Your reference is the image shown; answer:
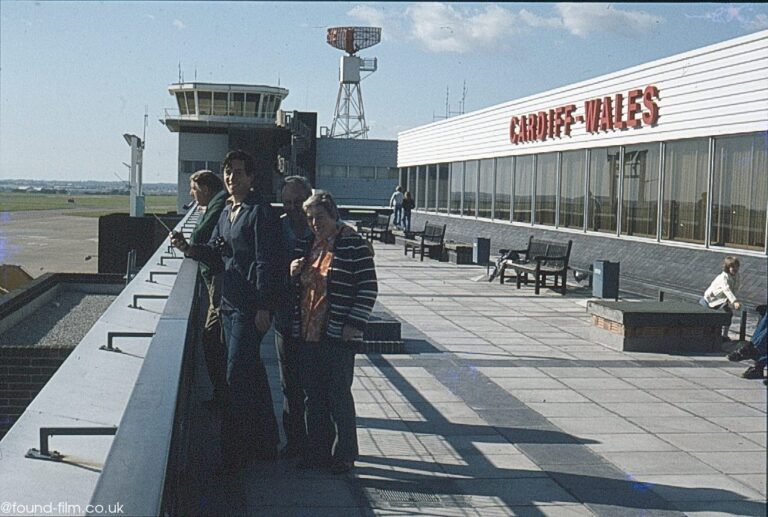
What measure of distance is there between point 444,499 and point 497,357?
18.3 feet

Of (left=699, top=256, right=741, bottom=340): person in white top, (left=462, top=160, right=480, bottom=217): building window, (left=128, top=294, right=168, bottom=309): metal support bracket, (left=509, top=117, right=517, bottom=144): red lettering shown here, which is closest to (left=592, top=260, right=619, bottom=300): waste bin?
(left=699, top=256, right=741, bottom=340): person in white top

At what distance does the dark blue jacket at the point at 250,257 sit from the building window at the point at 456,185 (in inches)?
1153

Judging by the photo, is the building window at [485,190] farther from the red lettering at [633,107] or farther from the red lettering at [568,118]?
the red lettering at [633,107]

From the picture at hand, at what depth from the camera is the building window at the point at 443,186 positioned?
1511 inches

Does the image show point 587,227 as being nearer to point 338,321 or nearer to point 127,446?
point 338,321

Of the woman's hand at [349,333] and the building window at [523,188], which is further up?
the building window at [523,188]

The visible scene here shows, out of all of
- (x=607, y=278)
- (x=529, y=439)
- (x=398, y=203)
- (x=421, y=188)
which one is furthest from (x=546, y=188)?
(x=529, y=439)

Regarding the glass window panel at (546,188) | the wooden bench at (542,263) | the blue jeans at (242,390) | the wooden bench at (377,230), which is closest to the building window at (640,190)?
the wooden bench at (542,263)

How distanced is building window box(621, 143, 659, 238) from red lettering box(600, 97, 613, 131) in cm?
97

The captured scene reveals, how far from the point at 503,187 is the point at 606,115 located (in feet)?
28.7

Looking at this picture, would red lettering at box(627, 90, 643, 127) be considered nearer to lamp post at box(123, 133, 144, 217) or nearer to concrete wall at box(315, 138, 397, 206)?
lamp post at box(123, 133, 144, 217)

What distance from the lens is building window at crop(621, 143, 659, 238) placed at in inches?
779

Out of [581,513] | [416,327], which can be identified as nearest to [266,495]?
[581,513]

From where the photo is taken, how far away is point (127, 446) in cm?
321
